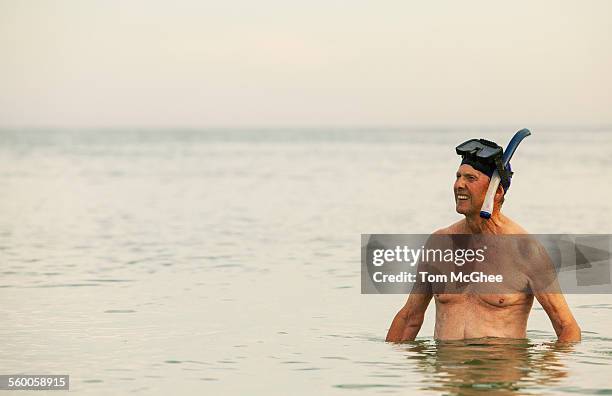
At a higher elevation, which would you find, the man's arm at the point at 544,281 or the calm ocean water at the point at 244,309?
the man's arm at the point at 544,281

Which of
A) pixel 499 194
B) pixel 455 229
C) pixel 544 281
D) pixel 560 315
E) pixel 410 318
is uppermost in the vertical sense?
pixel 499 194

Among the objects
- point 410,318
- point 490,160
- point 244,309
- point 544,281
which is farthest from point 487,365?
point 244,309

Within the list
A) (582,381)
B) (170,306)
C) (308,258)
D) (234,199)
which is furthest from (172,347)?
(234,199)

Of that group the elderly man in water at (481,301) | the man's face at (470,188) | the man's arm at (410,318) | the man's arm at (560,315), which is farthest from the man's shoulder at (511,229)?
the man's arm at (410,318)

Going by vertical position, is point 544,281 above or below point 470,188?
below

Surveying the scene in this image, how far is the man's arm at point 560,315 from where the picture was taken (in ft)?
37.2

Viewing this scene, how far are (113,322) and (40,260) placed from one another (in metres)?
7.57

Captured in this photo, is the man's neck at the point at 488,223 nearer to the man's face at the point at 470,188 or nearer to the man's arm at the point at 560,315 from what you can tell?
the man's face at the point at 470,188

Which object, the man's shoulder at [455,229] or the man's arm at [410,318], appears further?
the man's arm at [410,318]

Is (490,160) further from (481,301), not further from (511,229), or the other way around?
(481,301)

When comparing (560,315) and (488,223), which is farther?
(560,315)

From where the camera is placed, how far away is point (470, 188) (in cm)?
1123

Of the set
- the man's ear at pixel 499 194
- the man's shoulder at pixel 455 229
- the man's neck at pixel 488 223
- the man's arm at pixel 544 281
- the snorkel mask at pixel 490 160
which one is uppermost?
the snorkel mask at pixel 490 160

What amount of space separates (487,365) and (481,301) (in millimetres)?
571
